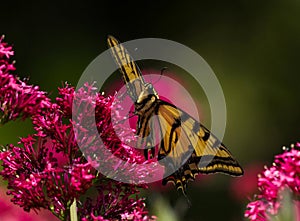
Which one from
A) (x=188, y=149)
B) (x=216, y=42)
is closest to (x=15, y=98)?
(x=188, y=149)

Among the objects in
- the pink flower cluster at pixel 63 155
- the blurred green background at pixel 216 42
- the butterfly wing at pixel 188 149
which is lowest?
the pink flower cluster at pixel 63 155

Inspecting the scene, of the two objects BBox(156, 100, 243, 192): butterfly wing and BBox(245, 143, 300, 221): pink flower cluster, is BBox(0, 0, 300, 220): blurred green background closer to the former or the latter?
BBox(156, 100, 243, 192): butterfly wing

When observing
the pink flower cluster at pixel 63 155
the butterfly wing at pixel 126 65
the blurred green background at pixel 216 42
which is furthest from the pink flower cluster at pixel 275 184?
the blurred green background at pixel 216 42

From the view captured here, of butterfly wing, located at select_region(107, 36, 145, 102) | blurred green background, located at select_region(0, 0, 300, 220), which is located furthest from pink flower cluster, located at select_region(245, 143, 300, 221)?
blurred green background, located at select_region(0, 0, 300, 220)

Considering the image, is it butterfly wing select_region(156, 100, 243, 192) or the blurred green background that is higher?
the blurred green background

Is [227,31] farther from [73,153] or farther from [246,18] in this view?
[73,153]

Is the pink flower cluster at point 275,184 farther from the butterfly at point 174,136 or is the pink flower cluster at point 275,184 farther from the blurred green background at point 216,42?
the blurred green background at point 216,42
